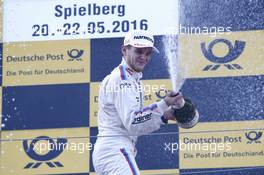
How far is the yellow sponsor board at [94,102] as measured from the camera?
6.74 metres

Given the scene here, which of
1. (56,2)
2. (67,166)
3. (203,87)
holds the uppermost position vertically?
(56,2)

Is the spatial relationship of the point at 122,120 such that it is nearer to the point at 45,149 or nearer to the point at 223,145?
the point at 223,145

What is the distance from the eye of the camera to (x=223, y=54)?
6648mm

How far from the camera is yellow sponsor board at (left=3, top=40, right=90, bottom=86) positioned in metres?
6.83

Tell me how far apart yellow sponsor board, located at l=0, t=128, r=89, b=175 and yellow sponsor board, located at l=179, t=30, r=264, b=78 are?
2.56 feet

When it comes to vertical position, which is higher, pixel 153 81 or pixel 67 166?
pixel 153 81

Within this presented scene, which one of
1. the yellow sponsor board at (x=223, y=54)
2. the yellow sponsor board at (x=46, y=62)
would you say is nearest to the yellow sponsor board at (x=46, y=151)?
the yellow sponsor board at (x=46, y=62)

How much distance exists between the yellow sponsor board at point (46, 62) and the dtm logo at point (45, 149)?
0.37 meters

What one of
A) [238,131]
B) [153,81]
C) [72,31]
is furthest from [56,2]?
[238,131]

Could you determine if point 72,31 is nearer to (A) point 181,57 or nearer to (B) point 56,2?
(B) point 56,2

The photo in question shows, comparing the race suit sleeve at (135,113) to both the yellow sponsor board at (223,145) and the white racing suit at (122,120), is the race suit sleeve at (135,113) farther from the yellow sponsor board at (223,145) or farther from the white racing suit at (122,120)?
the yellow sponsor board at (223,145)

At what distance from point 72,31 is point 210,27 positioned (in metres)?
0.88

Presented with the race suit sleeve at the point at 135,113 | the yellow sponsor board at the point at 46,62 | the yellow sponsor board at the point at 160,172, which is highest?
the yellow sponsor board at the point at 46,62

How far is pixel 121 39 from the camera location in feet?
22.3
